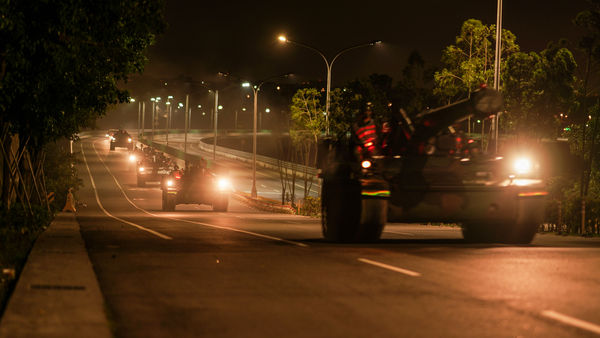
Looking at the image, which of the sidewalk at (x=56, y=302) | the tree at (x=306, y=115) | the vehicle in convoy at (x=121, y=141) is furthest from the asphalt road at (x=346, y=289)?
the vehicle in convoy at (x=121, y=141)

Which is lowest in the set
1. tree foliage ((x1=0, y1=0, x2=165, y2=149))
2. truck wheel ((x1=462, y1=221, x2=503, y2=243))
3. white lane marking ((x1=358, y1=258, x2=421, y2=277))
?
white lane marking ((x1=358, y1=258, x2=421, y2=277))

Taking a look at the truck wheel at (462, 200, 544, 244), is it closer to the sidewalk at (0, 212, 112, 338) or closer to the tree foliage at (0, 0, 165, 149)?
the sidewalk at (0, 212, 112, 338)

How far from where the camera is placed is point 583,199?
83.3 ft

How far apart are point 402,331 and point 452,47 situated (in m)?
41.0

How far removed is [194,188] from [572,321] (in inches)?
1329

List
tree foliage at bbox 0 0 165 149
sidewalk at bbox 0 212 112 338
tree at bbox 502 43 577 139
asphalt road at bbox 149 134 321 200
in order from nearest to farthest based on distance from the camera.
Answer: sidewalk at bbox 0 212 112 338 < tree foliage at bbox 0 0 165 149 < tree at bbox 502 43 577 139 < asphalt road at bbox 149 134 321 200

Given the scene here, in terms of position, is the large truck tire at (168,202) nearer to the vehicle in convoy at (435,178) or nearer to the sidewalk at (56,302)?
the vehicle in convoy at (435,178)

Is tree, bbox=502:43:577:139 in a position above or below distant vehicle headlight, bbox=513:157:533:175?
above

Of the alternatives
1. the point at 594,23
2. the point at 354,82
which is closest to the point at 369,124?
the point at 354,82

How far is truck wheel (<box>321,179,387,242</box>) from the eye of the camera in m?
13.7

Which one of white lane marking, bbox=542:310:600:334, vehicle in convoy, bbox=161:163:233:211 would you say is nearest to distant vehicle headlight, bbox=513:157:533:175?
white lane marking, bbox=542:310:600:334

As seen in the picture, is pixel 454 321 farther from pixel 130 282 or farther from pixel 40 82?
pixel 40 82

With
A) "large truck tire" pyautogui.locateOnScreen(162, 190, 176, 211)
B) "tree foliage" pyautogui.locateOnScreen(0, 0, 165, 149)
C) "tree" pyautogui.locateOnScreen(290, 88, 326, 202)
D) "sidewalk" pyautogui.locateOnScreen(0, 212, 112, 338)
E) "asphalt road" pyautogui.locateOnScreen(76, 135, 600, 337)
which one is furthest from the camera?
"tree" pyautogui.locateOnScreen(290, 88, 326, 202)

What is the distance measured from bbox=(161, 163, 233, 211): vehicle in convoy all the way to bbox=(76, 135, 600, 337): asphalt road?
25457mm
